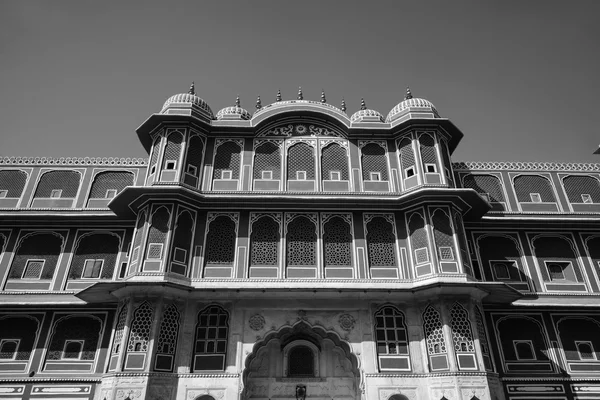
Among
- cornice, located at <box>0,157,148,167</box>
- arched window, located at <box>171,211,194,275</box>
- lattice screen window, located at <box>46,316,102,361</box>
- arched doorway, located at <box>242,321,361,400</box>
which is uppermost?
cornice, located at <box>0,157,148,167</box>

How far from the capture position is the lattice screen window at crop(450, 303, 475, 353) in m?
12.9

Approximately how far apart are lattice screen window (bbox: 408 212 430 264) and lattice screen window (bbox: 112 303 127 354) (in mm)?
9374

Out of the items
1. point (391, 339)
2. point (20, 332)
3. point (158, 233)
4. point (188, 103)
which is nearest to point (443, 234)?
point (391, 339)

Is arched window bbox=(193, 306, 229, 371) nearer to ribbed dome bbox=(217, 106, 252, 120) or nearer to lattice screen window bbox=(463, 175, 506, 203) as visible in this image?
ribbed dome bbox=(217, 106, 252, 120)

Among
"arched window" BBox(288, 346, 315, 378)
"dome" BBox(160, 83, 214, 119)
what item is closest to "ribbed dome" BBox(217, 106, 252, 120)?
"dome" BBox(160, 83, 214, 119)

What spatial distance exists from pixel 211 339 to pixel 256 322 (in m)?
1.45

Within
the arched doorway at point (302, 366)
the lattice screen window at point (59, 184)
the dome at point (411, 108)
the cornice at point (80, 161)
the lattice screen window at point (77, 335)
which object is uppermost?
the dome at point (411, 108)

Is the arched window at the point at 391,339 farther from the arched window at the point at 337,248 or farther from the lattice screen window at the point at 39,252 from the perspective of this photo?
the lattice screen window at the point at 39,252

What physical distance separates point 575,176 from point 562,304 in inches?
247

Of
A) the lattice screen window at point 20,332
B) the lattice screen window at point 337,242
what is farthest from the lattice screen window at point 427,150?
the lattice screen window at point 20,332

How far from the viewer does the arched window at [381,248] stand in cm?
1449

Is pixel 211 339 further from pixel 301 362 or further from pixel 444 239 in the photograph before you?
pixel 444 239

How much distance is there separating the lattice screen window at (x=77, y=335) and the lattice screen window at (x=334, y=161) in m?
9.49

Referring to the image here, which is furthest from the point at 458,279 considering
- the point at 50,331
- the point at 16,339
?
the point at 16,339
